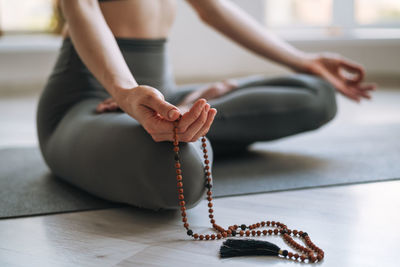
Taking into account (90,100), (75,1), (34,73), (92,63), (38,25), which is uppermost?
(75,1)

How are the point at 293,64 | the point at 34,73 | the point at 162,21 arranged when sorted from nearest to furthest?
the point at 162,21 < the point at 293,64 < the point at 34,73

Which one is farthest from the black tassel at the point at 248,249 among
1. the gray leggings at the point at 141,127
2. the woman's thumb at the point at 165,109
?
the woman's thumb at the point at 165,109

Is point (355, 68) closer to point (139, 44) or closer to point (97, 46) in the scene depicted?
point (139, 44)

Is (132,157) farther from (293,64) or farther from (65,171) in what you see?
(293,64)

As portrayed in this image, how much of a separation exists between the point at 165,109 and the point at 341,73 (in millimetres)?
1015

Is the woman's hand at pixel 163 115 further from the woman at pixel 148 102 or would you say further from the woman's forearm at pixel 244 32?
the woman's forearm at pixel 244 32

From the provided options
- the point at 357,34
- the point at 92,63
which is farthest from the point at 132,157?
the point at 357,34

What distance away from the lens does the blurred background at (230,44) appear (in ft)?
12.3

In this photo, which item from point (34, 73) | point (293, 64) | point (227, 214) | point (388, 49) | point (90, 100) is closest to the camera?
point (227, 214)

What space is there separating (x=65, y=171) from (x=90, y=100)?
0.78 feet

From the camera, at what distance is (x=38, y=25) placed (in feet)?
13.1

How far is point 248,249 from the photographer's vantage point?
924mm

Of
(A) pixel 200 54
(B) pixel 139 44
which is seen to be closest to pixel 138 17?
(B) pixel 139 44

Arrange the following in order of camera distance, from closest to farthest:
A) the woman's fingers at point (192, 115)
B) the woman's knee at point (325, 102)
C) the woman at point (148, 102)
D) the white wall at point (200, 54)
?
the woman's fingers at point (192, 115) → the woman at point (148, 102) → the woman's knee at point (325, 102) → the white wall at point (200, 54)
